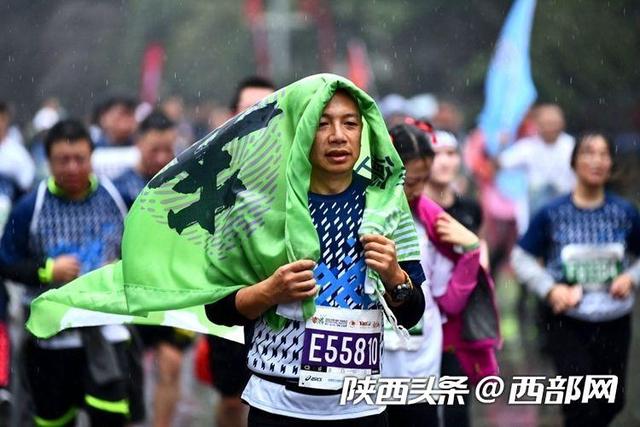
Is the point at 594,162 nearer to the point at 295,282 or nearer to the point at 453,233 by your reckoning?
the point at 453,233

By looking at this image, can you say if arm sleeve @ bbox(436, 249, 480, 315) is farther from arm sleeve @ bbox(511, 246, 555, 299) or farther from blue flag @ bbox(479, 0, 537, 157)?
blue flag @ bbox(479, 0, 537, 157)

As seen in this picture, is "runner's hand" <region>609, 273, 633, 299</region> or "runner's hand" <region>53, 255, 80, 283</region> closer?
"runner's hand" <region>53, 255, 80, 283</region>

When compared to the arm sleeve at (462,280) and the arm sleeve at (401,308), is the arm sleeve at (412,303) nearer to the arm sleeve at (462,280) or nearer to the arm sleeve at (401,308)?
the arm sleeve at (401,308)

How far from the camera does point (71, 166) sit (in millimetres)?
7918

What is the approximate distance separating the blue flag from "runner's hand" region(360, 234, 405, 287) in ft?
27.5

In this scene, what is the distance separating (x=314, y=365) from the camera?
5.33m

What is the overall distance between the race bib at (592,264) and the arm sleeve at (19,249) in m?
2.79

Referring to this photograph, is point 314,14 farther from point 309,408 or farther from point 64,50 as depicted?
point 309,408

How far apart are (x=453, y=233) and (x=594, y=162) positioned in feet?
6.19

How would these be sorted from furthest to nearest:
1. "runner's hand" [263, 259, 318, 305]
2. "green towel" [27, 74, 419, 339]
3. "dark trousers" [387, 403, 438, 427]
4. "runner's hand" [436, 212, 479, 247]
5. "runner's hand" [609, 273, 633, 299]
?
"runner's hand" [609, 273, 633, 299]
"runner's hand" [436, 212, 479, 247]
"dark trousers" [387, 403, 438, 427]
"green towel" [27, 74, 419, 339]
"runner's hand" [263, 259, 318, 305]

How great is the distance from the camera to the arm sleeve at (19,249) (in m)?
7.74

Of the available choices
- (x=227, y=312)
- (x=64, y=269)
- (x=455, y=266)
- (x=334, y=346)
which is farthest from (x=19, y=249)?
(x=334, y=346)

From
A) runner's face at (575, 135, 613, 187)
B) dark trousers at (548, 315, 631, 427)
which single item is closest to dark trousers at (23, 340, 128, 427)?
dark trousers at (548, 315, 631, 427)

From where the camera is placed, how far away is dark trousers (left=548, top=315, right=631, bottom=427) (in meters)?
8.32
